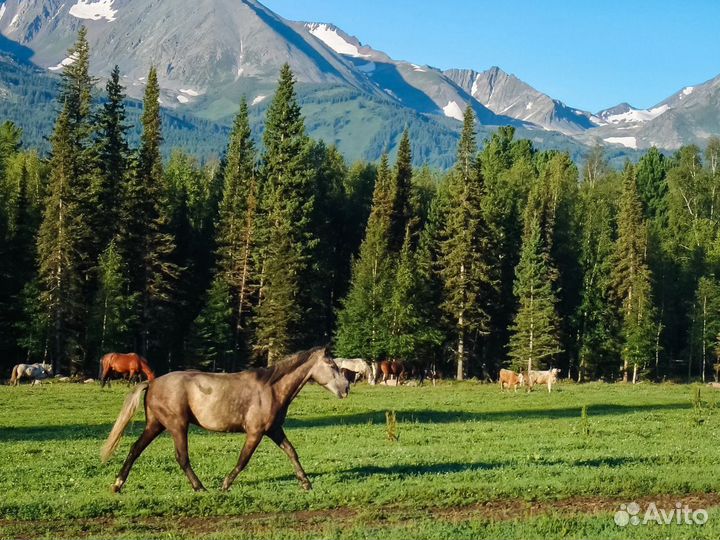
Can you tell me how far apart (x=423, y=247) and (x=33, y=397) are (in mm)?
37792

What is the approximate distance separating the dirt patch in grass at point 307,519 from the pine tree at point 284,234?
154ft

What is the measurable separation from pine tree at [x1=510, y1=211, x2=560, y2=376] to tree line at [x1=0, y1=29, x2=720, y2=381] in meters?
0.16

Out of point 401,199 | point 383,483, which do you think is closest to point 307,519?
point 383,483

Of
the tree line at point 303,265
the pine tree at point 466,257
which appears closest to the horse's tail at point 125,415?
the tree line at point 303,265

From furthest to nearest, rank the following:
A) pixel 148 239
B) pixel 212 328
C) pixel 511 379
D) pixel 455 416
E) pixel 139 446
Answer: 1. pixel 212 328
2. pixel 148 239
3. pixel 511 379
4. pixel 455 416
5. pixel 139 446

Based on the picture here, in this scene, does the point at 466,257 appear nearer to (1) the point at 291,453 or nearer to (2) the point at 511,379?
(2) the point at 511,379

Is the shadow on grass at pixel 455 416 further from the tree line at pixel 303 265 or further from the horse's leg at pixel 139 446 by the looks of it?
the tree line at pixel 303 265

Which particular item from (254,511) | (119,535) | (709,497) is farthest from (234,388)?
(709,497)

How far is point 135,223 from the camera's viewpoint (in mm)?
63562

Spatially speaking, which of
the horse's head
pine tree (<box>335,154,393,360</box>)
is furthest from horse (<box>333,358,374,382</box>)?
the horse's head

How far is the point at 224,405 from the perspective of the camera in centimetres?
1486

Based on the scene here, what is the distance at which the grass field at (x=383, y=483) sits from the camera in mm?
12828

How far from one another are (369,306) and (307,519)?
51421mm

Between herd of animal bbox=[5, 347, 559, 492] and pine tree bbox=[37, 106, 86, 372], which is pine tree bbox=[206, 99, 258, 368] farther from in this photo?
herd of animal bbox=[5, 347, 559, 492]
